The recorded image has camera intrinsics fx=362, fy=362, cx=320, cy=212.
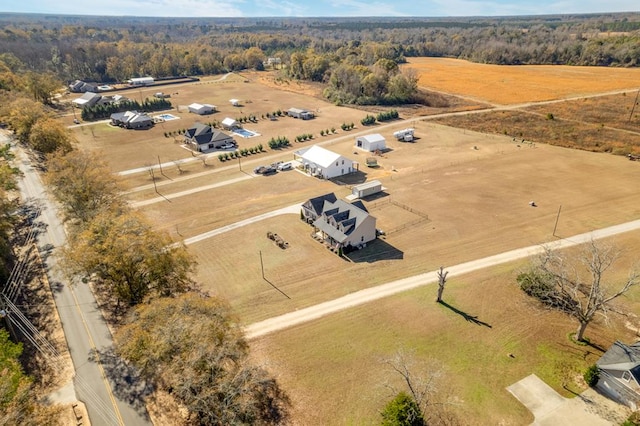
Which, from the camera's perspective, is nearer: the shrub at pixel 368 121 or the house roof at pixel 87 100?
the shrub at pixel 368 121

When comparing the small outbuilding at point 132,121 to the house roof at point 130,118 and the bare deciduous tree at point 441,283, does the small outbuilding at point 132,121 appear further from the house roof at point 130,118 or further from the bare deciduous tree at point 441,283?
the bare deciduous tree at point 441,283

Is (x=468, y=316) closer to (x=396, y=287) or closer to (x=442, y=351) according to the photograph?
(x=442, y=351)

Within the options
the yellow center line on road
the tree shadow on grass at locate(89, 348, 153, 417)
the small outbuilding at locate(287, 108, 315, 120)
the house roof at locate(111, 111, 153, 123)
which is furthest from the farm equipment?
the house roof at locate(111, 111, 153, 123)

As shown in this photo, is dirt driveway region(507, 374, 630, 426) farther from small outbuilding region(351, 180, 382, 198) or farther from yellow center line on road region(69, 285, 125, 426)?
small outbuilding region(351, 180, 382, 198)

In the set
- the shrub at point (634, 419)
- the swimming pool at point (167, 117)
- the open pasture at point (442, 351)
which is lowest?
the open pasture at point (442, 351)

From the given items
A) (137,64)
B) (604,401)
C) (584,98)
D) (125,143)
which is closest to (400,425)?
(604,401)

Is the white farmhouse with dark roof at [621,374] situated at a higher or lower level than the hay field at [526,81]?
lower

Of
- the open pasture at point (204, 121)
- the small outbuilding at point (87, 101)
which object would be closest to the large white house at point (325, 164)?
the open pasture at point (204, 121)
